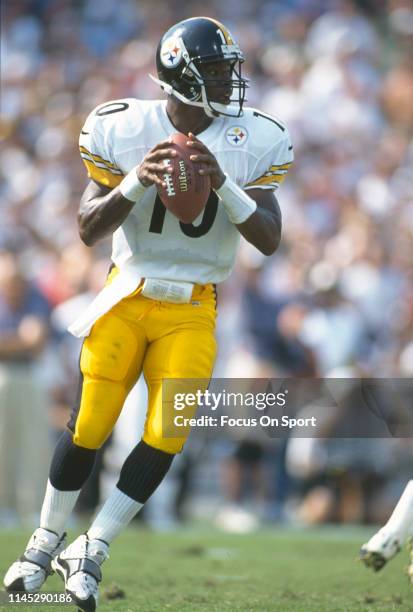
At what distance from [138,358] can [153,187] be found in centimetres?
63

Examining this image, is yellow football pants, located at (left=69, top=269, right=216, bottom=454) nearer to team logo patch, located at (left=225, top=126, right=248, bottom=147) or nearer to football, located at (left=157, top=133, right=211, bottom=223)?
football, located at (left=157, top=133, right=211, bottom=223)

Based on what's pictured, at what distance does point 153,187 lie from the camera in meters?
4.25

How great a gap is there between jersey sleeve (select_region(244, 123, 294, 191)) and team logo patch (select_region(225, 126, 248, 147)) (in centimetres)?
10

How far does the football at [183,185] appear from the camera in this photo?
397cm

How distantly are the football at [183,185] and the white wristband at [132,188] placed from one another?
2.6 inches

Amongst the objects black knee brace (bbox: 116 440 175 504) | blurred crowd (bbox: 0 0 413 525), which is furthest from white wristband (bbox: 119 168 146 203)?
blurred crowd (bbox: 0 0 413 525)

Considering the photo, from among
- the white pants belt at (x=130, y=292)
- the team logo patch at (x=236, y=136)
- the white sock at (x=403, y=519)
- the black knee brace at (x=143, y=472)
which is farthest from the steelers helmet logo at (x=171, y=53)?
the white sock at (x=403, y=519)

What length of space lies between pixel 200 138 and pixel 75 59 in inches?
329

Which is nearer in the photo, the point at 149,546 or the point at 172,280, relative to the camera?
the point at 172,280

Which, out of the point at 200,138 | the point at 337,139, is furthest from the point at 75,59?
the point at 200,138

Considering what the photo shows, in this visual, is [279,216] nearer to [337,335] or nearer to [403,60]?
[337,335]

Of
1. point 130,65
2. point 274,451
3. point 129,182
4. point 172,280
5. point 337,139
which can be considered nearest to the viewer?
point 129,182

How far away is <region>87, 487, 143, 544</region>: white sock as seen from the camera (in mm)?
4113

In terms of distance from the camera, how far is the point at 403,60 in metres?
11.9
